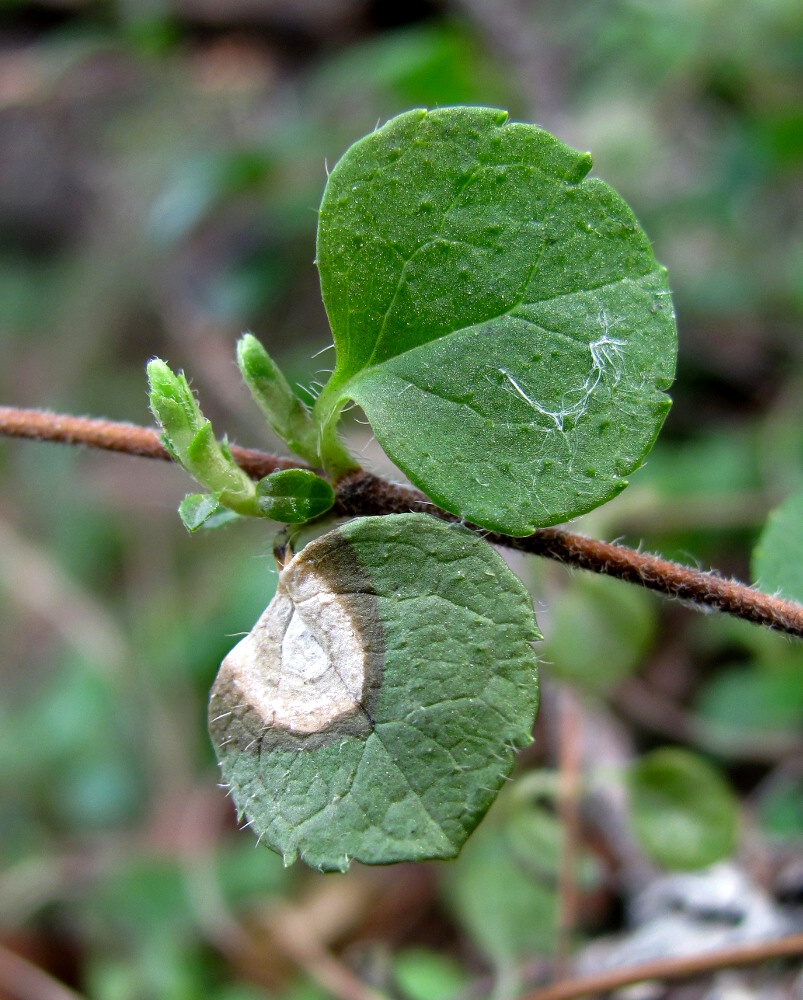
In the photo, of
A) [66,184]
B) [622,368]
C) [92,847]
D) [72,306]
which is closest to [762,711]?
[622,368]

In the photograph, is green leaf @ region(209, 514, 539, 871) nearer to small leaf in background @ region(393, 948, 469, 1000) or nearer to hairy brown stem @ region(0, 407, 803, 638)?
hairy brown stem @ region(0, 407, 803, 638)

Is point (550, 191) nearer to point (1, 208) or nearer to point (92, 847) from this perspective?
point (92, 847)

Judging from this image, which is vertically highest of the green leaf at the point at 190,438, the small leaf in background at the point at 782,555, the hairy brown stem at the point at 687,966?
the green leaf at the point at 190,438

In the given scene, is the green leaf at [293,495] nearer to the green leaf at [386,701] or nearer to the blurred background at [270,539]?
the green leaf at [386,701]

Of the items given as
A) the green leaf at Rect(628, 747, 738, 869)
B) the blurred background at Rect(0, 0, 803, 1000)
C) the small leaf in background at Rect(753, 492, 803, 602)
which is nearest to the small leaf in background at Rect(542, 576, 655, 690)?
the blurred background at Rect(0, 0, 803, 1000)

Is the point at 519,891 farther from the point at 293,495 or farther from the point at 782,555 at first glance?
the point at 293,495

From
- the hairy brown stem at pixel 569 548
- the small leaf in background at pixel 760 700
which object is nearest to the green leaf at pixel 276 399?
the hairy brown stem at pixel 569 548
